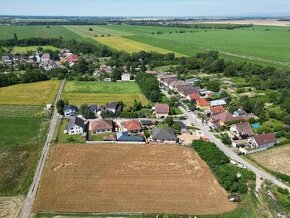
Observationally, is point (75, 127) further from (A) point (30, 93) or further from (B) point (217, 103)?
(B) point (217, 103)

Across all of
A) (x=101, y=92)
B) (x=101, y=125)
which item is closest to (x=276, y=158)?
(x=101, y=125)

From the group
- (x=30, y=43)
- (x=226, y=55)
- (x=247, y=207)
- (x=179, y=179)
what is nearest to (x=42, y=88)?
(x=179, y=179)

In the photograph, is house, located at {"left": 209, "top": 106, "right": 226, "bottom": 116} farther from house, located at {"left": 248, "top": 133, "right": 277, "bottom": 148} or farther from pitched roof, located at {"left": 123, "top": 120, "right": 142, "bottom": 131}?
pitched roof, located at {"left": 123, "top": 120, "right": 142, "bottom": 131}

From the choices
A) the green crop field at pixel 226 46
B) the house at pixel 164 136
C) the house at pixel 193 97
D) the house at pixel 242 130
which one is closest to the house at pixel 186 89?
the house at pixel 193 97

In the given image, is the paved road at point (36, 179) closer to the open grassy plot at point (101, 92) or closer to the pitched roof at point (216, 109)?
the open grassy plot at point (101, 92)

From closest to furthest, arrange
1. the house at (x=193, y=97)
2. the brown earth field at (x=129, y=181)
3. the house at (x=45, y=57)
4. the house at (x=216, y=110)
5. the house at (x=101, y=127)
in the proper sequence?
the brown earth field at (x=129, y=181) < the house at (x=101, y=127) < the house at (x=216, y=110) < the house at (x=193, y=97) < the house at (x=45, y=57)

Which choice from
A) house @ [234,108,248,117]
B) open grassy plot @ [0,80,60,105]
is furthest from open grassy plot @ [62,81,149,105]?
house @ [234,108,248,117]
